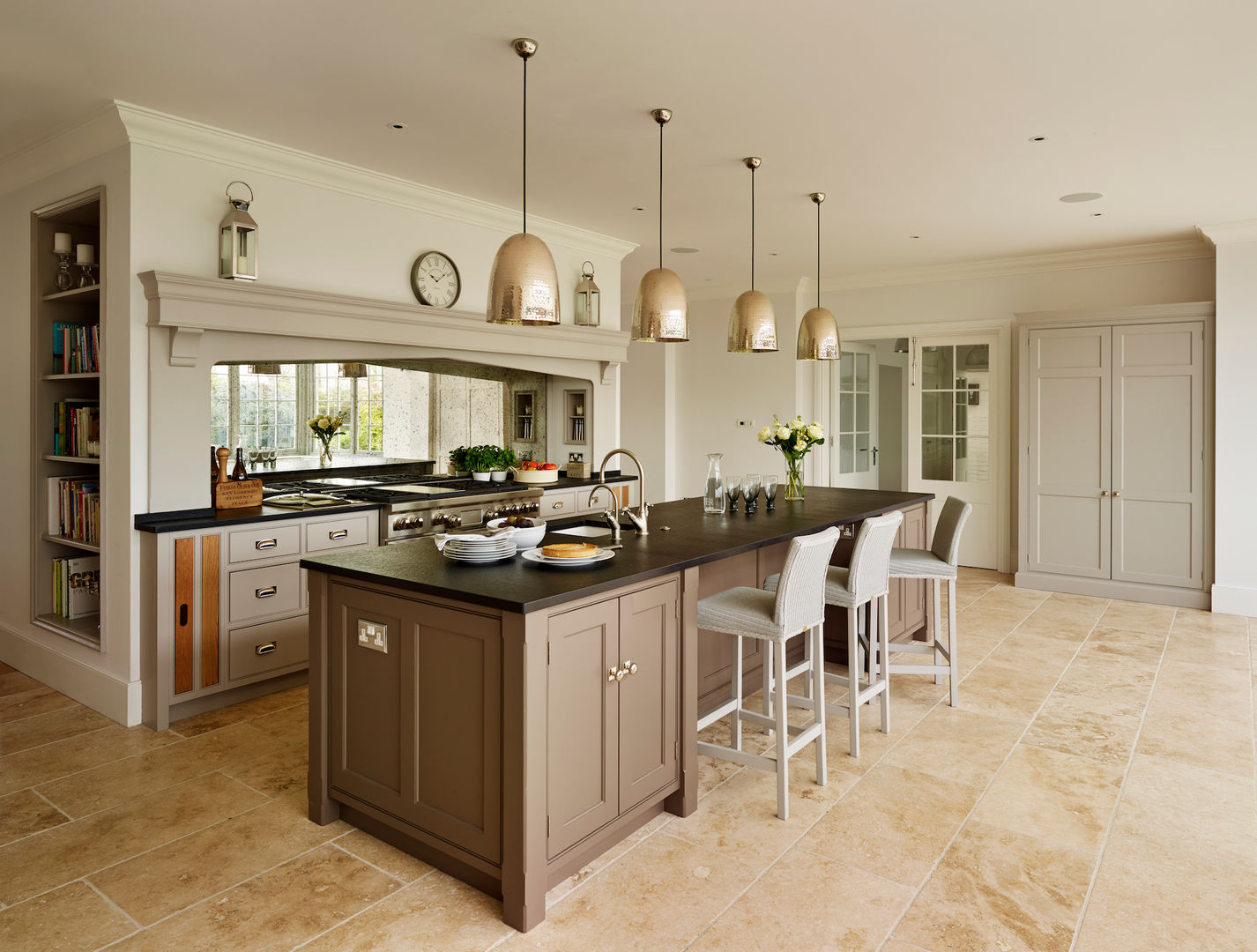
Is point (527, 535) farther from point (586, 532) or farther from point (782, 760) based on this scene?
point (782, 760)

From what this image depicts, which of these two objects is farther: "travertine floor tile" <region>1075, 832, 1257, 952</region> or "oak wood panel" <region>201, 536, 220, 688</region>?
"oak wood panel" <region>201, 536, 220, 688</region>

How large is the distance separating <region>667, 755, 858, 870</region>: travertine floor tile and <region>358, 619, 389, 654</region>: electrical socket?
1.13 metres

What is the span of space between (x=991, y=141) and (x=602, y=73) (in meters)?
2.03

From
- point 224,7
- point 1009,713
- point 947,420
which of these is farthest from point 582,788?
point 947,420

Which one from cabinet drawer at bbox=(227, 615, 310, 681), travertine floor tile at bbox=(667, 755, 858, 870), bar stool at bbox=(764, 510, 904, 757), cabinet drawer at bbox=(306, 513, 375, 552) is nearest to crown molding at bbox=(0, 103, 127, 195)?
cabinet drawer at bbox=(306, 513, 375, 552)

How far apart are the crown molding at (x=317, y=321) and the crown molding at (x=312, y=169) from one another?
60 centimetres

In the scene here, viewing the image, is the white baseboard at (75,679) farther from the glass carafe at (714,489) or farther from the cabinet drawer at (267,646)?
the glass carafe at (714,489)

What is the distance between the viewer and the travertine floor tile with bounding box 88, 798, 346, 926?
2355mm

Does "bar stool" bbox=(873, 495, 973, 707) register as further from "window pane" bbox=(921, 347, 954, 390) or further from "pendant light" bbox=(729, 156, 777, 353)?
"window pane" bbox=(921, 347, 954, 390)

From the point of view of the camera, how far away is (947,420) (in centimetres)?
750

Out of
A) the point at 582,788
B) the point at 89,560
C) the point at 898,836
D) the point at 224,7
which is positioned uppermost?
the point at 224,7

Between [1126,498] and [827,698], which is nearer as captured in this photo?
[827,698]

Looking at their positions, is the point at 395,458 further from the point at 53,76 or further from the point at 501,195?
the point at 53,76

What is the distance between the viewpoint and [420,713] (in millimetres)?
2457
